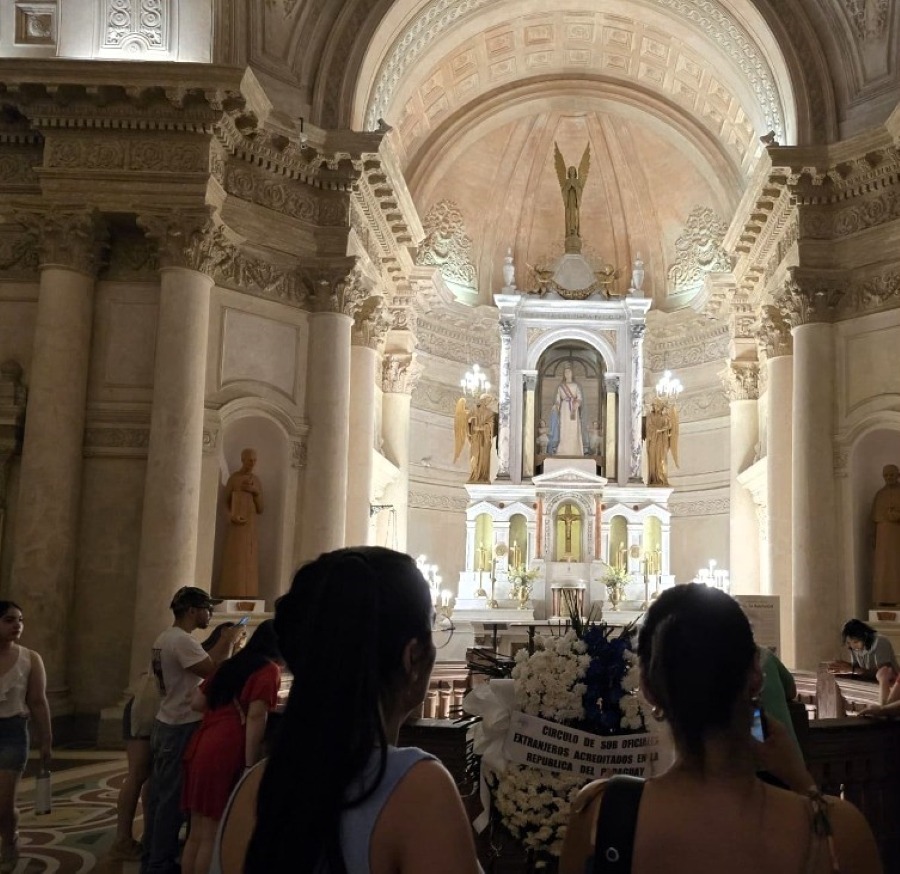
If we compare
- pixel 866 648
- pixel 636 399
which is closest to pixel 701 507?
pixel 636 399

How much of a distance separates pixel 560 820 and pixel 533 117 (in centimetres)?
2498

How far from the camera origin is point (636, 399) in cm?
2462

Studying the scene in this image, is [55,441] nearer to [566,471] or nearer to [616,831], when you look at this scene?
[616,831]

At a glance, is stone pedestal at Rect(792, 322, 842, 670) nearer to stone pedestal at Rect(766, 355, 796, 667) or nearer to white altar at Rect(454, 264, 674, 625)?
stone pedestal at Rect(766, 355, 796, 667)

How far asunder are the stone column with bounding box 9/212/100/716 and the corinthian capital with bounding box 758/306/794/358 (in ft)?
37.2

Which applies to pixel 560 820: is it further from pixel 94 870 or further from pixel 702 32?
pixel 702 32

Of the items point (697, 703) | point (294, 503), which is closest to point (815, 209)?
point (294, 503)

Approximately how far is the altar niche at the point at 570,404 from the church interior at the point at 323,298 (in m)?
1.25

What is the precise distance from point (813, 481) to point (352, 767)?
14.8m

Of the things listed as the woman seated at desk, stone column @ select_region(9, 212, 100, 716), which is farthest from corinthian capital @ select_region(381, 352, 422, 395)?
the woman seated at desk

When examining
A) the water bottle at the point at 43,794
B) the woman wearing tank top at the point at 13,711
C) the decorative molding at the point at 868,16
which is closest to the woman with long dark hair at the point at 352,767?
the woman wearing tank top at the point at 13,711

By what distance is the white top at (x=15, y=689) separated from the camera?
644 centimetres

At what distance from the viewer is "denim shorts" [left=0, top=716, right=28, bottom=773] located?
6.47m

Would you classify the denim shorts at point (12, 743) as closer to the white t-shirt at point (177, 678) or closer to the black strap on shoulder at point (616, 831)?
the white t-shirt at point (177, 678)
